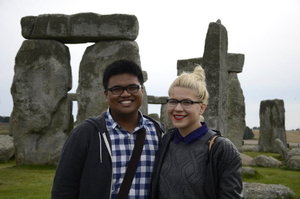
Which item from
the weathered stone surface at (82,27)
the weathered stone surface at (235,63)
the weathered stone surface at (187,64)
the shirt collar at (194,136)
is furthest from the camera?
the weathered stone surface at (235,63)

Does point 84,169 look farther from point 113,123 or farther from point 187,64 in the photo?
point 187,64

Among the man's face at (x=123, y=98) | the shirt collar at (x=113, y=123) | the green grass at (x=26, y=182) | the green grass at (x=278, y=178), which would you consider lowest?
the green grass at (x=26, y=182)

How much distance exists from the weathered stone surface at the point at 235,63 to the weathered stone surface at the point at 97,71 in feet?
14.4

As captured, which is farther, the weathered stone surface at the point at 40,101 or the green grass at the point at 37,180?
the weathered stone surface at the point at 40,101

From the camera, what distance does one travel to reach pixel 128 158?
2398 millimetres

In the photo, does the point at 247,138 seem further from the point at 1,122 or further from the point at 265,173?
the point at 1,122

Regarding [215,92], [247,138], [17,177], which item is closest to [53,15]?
[17,177]

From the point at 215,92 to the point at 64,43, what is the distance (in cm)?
468

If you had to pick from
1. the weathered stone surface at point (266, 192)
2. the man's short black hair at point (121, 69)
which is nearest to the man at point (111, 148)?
the man's short black hair at point (121, 69)

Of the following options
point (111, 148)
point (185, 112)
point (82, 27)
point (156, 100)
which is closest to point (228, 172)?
point (185, 112)

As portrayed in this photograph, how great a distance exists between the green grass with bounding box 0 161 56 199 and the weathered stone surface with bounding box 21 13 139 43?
3283mm

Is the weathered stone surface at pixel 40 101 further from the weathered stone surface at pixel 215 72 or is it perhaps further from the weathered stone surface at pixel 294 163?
the weathered stone surface at pixel 294 163

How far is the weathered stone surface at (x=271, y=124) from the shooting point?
1476 cm

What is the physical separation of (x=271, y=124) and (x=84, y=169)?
13.9 meters
